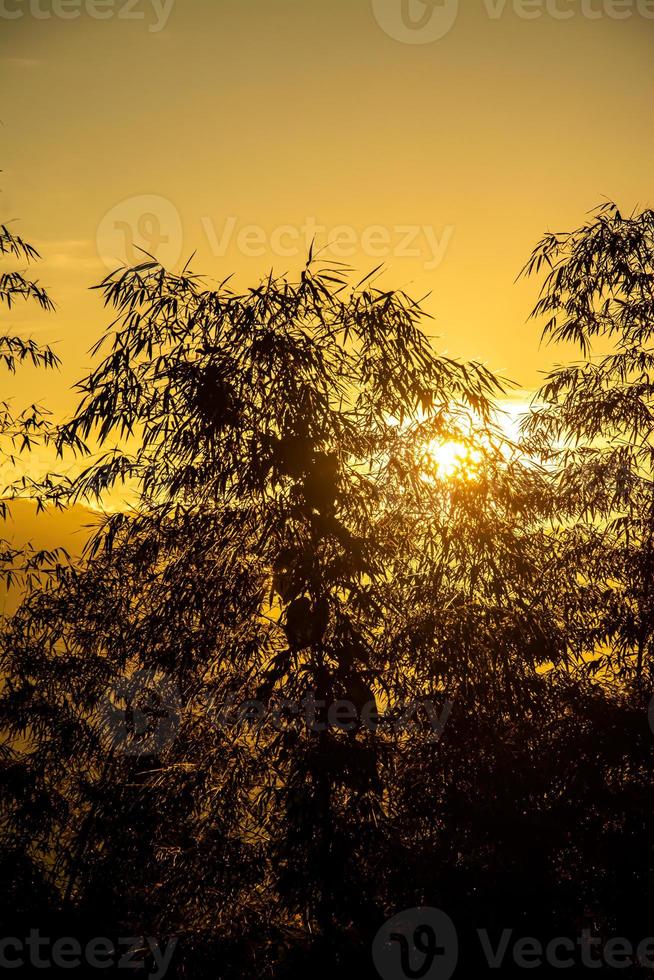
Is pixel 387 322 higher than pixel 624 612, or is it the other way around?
pixel 387 322

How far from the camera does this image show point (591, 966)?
16.2ft

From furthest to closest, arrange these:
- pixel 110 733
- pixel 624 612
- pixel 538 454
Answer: pixel 110 733 → pixel 538 454 → pixel 624 612

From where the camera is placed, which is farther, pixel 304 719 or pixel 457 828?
pixel 457 828

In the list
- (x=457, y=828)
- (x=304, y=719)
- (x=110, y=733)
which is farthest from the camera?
(x=110, y=733)

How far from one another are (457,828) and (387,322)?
125 inches

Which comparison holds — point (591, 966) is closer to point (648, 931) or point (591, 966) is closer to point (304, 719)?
point (648, 931)

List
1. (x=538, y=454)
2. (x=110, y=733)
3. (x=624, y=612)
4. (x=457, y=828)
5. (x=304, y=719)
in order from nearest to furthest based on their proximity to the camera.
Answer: (x=304, y=719)
(x=457, y=828)
(x=624, y=612)
(x=538, y=454)
(x=110, y=733)

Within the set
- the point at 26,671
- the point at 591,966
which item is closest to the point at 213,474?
the point at 591,966

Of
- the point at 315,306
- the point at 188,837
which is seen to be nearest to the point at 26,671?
the point at 188,837

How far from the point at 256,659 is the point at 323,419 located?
1591 millimetres

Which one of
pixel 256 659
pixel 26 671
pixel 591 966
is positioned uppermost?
pixel 26 671

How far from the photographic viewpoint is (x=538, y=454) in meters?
6.81

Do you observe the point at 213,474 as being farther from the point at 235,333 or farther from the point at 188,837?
the point at 188,837

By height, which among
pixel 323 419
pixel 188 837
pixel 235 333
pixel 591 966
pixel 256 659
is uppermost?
pixel 235 333
